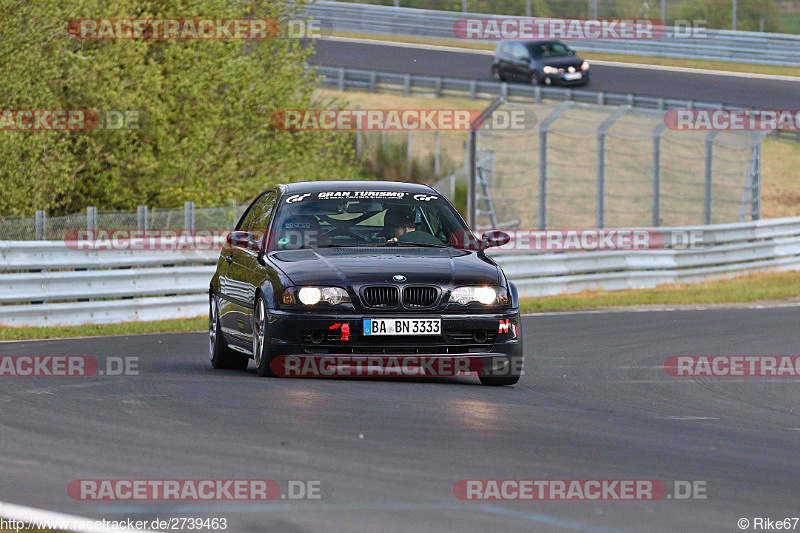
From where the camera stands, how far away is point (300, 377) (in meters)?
10.2

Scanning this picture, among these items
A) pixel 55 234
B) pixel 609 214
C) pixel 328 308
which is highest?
pixel 328 308

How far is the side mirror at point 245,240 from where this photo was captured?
11078 millimetres

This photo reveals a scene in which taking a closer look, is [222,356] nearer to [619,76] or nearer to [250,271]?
[250,271]

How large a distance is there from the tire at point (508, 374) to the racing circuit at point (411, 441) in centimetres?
12

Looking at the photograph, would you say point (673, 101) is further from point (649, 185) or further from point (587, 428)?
point (587, 428)

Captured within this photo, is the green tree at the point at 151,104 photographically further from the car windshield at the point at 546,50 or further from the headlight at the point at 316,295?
the car windshield at the point at 546,50

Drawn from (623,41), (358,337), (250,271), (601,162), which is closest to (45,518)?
(358,337)

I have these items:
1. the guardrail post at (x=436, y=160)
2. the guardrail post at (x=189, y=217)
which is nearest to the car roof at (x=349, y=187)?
the guardrail post at (x=189, y=217)

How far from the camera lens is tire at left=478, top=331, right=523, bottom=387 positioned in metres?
10.3

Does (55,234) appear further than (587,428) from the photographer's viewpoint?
Yes

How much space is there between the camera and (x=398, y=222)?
36.1 feet

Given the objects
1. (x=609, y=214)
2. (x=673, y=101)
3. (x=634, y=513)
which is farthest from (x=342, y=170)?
(x=634, y=513)

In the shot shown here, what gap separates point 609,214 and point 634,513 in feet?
108

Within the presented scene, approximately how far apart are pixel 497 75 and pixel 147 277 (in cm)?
3239
